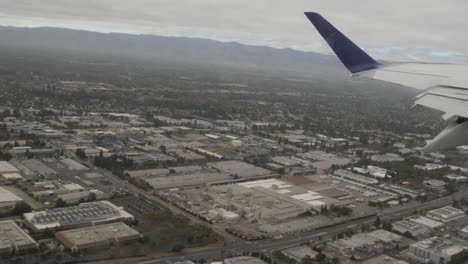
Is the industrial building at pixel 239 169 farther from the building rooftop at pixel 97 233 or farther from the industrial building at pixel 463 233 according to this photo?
the industrial building at pixel 463 233

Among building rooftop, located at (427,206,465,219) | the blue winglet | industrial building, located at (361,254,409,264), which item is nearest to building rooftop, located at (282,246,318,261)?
industrial building, located at (361,254,409,264)

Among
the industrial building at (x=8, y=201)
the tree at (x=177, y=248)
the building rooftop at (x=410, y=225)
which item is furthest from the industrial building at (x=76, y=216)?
the building rooftop at (x=410, y=225)

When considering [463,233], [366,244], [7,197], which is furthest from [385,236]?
[7,197]

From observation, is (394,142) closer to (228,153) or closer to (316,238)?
(228,153)

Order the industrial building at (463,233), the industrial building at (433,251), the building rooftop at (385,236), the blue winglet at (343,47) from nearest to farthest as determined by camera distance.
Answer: the blue winglet at (343,47) < the industrial building at (433,251) < the building rooftop at (385,236) < the industrial building at (463,233)

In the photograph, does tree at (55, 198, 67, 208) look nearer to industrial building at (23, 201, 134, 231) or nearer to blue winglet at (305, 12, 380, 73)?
industrial building at (23, 201, 134, 231)

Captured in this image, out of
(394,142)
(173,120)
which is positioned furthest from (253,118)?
(394,142)
